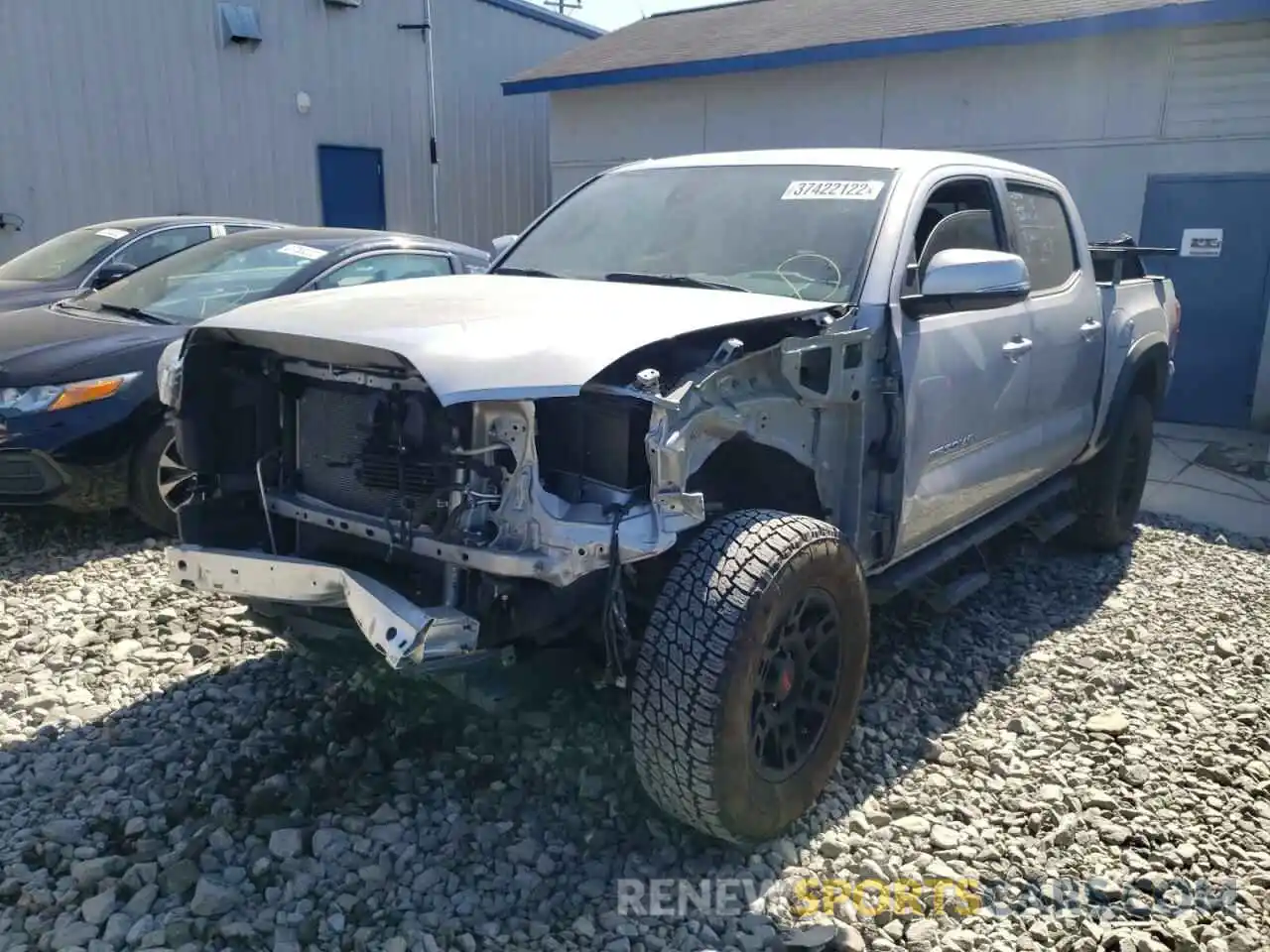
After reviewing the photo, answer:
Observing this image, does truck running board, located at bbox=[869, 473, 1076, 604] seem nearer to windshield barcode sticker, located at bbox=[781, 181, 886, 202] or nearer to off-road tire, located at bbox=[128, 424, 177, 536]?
windshield barcode sticker, located at bbox=[781, 181, 886, 202]

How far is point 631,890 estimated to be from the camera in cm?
277

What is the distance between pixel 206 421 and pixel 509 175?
14.2 meters

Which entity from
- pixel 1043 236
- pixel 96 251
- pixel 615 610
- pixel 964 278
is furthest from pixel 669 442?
pixel 96 251

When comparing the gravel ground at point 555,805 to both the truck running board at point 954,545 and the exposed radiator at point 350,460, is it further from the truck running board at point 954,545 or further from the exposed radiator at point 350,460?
the exposed radiator at point 350,460

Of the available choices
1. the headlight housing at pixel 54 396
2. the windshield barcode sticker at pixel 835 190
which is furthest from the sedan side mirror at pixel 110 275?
the windshield barcode sticker at pixel 835 190

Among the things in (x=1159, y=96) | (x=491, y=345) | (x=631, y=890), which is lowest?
(x=631, y=890)

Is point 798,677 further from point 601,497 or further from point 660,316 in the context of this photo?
point 660,316

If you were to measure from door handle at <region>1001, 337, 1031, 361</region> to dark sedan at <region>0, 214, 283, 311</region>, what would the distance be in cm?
594

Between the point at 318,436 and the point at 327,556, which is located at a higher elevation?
the point at 318,436

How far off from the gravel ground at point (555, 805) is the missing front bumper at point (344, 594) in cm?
52

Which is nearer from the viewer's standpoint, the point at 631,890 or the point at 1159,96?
the point at 631,890

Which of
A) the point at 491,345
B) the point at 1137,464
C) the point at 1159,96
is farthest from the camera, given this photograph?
the point at 1159,96

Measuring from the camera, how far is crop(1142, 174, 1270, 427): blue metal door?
28.7 ft

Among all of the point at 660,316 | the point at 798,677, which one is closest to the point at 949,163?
the point at 660,316
